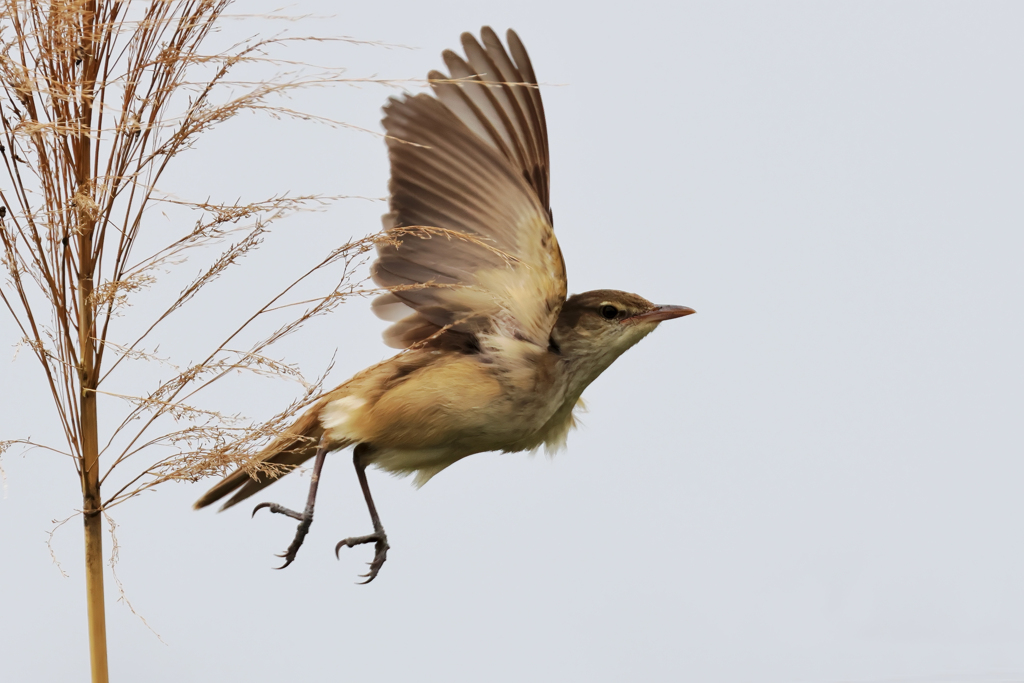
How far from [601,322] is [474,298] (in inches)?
13.6

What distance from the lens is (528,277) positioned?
2943 millimetres

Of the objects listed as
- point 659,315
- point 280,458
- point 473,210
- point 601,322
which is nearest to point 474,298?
point 473,210

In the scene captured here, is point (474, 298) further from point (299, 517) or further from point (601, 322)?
point (299, 517)

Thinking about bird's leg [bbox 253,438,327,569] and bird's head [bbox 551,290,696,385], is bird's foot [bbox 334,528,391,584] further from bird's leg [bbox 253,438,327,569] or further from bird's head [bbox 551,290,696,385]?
bird's head [bbox 551,290,696,385]

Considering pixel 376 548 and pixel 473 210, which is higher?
pixel 473 210

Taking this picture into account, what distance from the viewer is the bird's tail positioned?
114 inches

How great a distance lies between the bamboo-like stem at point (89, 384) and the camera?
2.44m

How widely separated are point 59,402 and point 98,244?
1.21 feet

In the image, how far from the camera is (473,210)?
297 cm

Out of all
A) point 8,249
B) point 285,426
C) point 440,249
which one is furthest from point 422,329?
point 8,249

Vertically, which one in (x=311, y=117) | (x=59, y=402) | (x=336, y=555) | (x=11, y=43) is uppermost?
(x=11, y=43)

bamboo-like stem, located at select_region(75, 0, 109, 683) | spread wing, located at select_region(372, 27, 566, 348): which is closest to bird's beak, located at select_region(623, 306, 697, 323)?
spread wing, located at select_region(372, 27, 566, 348)

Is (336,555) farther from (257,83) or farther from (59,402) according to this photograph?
(257,83)

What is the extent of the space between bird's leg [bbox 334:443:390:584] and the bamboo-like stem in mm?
607
